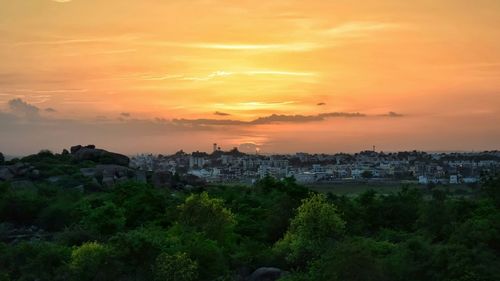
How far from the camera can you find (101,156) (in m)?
79.7

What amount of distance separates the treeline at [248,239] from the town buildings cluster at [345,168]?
4034 centimetres

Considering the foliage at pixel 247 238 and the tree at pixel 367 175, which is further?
the tree at pixel 367 175

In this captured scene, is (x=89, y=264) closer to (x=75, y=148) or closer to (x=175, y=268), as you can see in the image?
(x=175, y=268)

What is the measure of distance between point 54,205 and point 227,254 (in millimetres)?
19459

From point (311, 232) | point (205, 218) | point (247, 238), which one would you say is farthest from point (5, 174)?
point (311, 232)

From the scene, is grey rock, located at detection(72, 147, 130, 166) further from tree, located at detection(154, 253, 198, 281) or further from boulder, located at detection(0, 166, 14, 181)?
tree, located at detection(154, 253, 198, 281)

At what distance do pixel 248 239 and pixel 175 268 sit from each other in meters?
11.8

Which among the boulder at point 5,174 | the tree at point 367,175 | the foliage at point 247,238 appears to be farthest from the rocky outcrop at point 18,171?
the tree at point 367,175

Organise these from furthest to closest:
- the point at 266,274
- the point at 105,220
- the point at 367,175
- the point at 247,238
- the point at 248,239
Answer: the point at 367,175 < the point at 105,220 < the point at 247,238 < the point at 248,239 < the point at 266,274

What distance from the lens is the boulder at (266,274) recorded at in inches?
1121

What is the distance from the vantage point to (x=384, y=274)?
76.9 ft

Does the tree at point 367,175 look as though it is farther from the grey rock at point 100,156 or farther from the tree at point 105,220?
the tree at point 105,220

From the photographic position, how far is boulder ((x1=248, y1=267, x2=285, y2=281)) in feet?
93.4

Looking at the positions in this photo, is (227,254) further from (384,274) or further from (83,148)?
(83,148)
